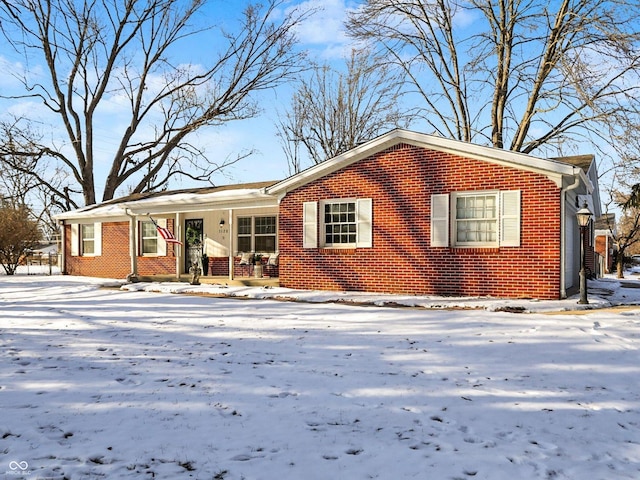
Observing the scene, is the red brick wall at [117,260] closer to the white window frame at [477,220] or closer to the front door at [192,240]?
the front door at [192,240]

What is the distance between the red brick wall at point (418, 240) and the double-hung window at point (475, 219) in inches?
6.6

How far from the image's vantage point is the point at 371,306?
10336 millimetres

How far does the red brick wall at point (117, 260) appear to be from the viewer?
1841 cm

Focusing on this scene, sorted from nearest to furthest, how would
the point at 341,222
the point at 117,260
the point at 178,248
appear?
the point at 341,222 → the point at 178,248 → the point at 117,260

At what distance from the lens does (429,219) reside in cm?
1169

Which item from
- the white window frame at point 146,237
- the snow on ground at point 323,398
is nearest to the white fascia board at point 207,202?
the white window frame at point 146,237

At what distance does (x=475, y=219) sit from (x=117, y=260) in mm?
14779

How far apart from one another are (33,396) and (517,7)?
21.8 metres

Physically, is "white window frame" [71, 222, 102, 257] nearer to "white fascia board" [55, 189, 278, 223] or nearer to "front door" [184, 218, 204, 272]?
"white fascia board" [55, 189, 278, 223]

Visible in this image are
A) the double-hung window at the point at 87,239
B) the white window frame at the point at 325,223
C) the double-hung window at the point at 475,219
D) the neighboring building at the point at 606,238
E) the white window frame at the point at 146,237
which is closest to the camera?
the double-hung window at the point at 475,219

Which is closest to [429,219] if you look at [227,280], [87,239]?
[227,280]

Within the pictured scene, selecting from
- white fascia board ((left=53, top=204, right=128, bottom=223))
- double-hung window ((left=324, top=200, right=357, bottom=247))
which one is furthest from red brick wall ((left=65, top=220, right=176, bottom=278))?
double-hung window ((left=324, top=200, right=357, bottom=247))

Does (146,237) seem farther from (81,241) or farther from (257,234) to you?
(257,234)

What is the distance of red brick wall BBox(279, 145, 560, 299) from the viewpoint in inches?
417
